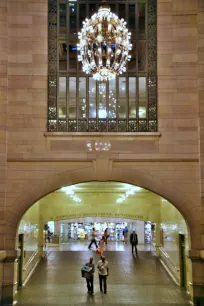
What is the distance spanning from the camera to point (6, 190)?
15.7 metres

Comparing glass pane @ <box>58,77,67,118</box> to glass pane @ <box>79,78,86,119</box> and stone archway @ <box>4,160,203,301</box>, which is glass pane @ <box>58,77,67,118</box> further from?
stone archway @ <box>4,160,203,301</box>

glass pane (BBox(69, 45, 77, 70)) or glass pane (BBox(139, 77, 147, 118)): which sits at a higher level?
glass pane (BBox(69, 45, 77, 70))

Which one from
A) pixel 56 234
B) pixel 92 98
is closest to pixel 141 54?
pixel 92 98

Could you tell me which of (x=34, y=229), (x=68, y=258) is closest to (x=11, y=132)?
(x=34, y=229)

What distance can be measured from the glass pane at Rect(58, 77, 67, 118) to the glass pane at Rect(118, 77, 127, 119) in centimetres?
183

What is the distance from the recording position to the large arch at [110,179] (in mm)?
15680

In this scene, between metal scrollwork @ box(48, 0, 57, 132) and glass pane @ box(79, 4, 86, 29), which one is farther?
glass pane @ box(79, 4, 86, 29)

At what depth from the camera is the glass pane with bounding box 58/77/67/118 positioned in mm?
16297

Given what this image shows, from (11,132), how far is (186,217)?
6170 mm

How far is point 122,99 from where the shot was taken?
1647 centimetres

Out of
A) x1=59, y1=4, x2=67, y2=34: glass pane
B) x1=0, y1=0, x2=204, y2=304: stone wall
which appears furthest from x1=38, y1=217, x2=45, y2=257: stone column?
x1=59, y1=4, x2=67, y2=34: glass pane

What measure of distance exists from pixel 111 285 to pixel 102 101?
22.9 feet

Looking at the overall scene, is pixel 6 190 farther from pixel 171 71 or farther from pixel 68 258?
pixel 68 258

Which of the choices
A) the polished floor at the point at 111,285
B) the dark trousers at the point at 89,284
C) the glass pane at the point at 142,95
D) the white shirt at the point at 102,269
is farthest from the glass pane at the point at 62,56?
the polished floor at the point at 111,285
